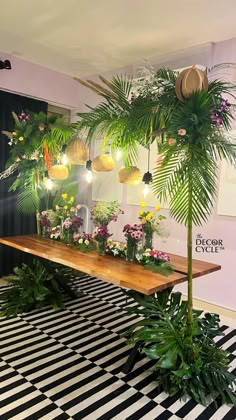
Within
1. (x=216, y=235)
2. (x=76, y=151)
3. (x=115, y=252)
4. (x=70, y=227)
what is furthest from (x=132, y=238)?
(x=216, y=235)

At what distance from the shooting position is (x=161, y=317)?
85.5 inches

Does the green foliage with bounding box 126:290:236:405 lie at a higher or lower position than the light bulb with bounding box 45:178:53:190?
lower

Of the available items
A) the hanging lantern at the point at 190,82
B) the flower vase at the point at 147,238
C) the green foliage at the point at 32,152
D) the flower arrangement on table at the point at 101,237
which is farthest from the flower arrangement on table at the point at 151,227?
the green foliage at the point at 32,152

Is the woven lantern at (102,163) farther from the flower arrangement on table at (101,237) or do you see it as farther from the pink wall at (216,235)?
the pink wall at (216,235)

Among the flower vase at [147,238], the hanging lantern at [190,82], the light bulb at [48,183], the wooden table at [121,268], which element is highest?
the hanging lantern at [190,82]

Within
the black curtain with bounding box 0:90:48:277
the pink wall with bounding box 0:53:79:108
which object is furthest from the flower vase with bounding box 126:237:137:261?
the pink wall with bounding box 0:53:79:108

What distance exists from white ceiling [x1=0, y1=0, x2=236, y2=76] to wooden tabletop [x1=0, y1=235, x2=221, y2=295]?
2048 millimetres

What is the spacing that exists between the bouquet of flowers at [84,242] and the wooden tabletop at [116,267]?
5 cm

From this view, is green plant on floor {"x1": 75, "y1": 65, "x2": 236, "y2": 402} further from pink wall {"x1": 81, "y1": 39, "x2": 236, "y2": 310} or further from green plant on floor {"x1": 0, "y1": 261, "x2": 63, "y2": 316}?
green plant on floor {"x1": 0, "y1": 261, "x2": 63, "y2": 316}

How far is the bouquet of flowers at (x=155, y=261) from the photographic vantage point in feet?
7.31

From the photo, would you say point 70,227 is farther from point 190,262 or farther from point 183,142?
point 183,142

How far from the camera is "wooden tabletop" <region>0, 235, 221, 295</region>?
1964 mm

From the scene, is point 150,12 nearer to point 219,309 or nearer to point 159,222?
point 159,222

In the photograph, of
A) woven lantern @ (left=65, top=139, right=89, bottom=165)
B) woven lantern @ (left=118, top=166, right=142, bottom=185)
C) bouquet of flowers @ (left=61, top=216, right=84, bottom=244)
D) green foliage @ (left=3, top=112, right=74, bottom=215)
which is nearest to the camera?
woven lantern @ (left=118, top=166, right=142, bottom=185)
